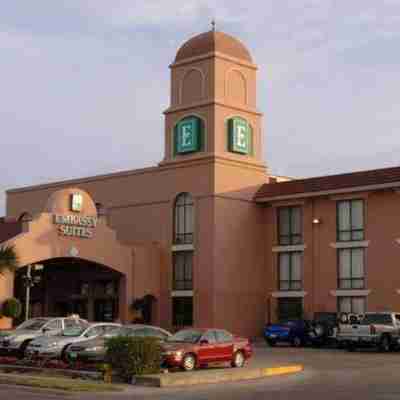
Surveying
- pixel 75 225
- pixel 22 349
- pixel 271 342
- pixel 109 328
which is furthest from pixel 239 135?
pixel 22 349

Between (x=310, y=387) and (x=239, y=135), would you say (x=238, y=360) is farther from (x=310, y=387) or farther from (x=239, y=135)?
(x=239, y=135)

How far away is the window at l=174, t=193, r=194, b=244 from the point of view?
50.6 metres

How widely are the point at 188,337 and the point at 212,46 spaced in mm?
27783

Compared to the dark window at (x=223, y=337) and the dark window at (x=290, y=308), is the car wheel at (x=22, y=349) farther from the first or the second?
the dark window at (x=290, y=308)

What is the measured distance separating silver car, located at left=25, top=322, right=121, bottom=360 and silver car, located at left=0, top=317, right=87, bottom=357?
985mm

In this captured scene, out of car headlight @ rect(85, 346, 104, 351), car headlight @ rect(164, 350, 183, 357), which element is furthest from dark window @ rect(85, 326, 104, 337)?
car headlight @ rect(164, 350, 183, 357)

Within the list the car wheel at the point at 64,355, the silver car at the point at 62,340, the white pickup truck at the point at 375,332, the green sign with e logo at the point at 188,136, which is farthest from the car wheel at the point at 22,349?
the green sign with e logo at the point at 188,136

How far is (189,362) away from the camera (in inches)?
1021

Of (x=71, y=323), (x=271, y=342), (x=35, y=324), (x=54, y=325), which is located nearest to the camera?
(x=54, y=325)

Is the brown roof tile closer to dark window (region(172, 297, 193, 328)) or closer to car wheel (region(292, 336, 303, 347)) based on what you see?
dark window (region(172, 297, 193, 328))

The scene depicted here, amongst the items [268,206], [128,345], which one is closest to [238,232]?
[268,206]

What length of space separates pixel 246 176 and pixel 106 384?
30.2 m

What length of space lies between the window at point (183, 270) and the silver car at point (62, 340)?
19476 millimetres

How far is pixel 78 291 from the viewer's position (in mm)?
54500
